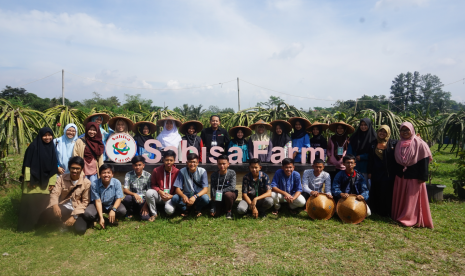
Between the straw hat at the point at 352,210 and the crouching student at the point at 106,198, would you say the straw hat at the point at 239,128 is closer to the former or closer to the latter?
the straw hat at the point at 352,210

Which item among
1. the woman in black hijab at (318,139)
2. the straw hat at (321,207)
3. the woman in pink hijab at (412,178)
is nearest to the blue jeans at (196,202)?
the straw hat at (321,207)

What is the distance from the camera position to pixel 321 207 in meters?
4.86

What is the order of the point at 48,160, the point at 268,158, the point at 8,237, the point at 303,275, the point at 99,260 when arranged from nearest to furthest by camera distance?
1. the point at 303,275
2. the point at 99,260
3. the point at 8,237
4. the point at 48,160
5. the point at 268,158

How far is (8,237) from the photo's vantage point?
14.0ft

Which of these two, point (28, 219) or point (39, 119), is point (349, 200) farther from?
point (39, 119)

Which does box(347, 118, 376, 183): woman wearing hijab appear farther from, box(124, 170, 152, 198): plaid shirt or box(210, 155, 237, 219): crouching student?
box(124, 170, 152, 198): plaid shirt

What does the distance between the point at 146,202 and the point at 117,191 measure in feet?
1.66

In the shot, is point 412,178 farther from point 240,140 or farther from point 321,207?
point 240,140

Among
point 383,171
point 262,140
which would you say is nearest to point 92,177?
point 262,140

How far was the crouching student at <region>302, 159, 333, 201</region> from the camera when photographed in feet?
17.0

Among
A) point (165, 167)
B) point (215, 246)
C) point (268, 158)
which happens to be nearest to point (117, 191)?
point (165, 167)

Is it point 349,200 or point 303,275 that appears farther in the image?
point 349,200

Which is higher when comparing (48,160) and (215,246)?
(48,160)

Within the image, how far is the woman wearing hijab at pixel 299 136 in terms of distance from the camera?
6207mm
